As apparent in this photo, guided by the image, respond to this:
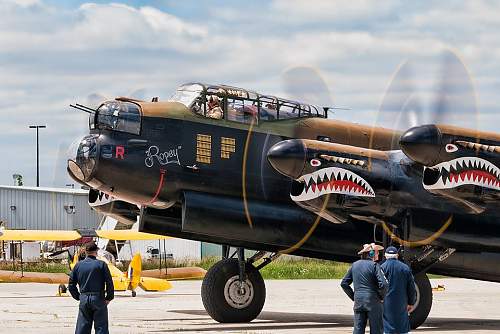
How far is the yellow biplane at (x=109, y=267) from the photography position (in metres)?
34.1

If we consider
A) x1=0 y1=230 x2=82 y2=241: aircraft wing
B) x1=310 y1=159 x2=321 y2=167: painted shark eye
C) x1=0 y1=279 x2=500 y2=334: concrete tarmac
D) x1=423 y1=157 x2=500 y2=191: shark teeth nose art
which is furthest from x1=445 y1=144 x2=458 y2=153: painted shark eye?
x1=0 y1=230 x2=82 y2=241: aircraft wing

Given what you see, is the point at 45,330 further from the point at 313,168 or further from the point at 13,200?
the point at 13,200

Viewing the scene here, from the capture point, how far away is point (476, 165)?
63.1 feet

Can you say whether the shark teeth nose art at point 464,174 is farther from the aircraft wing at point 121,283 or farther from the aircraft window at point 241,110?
the aircraft wing at point 121,283

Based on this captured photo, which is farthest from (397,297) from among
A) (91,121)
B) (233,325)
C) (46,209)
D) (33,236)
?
(46,209)

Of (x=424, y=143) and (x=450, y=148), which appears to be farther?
(x=450, y=148)

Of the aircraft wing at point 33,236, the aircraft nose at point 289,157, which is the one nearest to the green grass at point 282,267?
the aircraft wing at point 33,236

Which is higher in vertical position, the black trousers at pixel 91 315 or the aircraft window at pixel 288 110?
the aircraft window at pixel 288 110

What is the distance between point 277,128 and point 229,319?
423cm

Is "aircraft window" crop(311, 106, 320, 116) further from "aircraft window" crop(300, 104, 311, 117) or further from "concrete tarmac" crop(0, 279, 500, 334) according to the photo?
"concrete tarmac" crop(0, 279, 500, 334)

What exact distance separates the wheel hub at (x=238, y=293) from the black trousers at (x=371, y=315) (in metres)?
7.44

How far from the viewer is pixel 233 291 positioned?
22.6 metres

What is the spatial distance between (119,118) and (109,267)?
14.1 metres

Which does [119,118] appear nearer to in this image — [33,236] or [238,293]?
[238,293]
